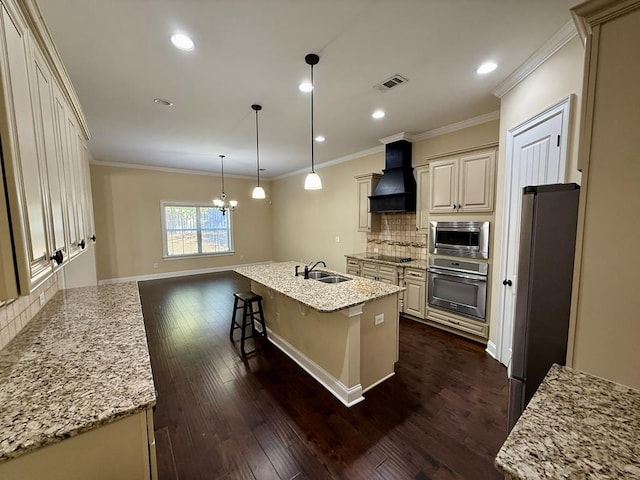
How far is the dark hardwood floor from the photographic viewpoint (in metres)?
1.70

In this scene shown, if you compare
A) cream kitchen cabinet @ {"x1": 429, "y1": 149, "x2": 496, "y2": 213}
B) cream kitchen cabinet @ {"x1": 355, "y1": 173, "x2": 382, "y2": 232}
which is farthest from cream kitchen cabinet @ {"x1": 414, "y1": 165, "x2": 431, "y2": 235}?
cream kitchen cabinet @ {"x1": 355, "y1": 173, "x2": 382, "y2": 232}

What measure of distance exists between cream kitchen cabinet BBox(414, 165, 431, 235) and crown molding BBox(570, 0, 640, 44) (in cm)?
315

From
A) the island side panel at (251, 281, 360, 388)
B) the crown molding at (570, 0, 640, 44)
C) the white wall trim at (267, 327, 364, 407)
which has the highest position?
the crown molding at (570, 0, 640, 44)

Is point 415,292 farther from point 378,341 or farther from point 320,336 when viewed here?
point 320,336

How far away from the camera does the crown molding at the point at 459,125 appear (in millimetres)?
3411

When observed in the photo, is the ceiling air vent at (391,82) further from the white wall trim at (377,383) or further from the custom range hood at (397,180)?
the white wall trim at (377,383)

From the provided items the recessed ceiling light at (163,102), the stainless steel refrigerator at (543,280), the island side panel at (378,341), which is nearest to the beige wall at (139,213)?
the recessed ceiling light at (163,102)

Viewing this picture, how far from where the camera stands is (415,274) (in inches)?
154

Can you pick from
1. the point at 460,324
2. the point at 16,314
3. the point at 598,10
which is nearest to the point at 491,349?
the point at 460,324

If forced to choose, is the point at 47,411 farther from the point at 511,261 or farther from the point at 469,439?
the point at 511,261

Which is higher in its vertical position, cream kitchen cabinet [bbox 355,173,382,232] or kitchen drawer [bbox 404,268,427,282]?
cream kitchen cabinet [bbox 355,173,382,232]

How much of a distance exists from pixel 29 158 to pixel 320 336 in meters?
2.28

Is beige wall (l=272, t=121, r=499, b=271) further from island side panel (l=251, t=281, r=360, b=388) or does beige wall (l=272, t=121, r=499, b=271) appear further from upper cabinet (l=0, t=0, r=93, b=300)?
upper cabinet (l=0, t=0, r=93, b=300)

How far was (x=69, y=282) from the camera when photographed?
3305 millimetres
